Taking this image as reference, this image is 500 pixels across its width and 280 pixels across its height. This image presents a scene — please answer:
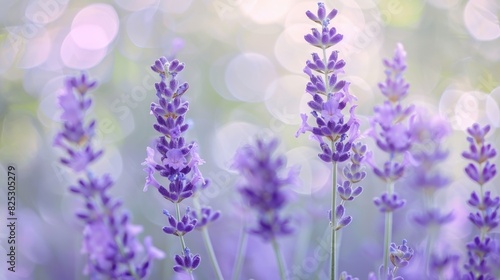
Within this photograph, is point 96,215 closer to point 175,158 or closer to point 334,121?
point 175,158

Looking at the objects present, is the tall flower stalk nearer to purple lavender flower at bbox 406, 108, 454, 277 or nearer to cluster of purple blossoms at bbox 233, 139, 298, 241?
purple lavender flower at bbox 406, 108, 454, 277

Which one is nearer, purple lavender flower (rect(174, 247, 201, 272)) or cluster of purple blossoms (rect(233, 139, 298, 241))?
cluster of purple blossoms (rect(233, 139, 298, 241))

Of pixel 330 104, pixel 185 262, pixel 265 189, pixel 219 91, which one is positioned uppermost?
pixel 219 91

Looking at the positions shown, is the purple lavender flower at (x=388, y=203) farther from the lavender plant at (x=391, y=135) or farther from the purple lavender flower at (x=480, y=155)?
the purple lavender flower at (x=480, y=155)

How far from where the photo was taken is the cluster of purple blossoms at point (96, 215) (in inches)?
25.2

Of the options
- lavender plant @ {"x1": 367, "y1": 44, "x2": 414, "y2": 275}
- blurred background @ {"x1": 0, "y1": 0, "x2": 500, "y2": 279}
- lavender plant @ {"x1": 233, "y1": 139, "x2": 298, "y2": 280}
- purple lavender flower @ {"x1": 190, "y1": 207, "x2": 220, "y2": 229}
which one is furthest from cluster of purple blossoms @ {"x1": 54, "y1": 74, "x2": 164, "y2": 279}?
blurred background @ {"x1": 0, "y1": 0, "x2": 500, "y2": 279}

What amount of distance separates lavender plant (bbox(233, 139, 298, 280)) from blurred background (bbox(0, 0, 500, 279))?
791 mm

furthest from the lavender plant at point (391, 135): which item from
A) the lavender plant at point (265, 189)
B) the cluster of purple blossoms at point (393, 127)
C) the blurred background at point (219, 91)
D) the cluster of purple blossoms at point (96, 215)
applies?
the blurred background at point (219, 91)

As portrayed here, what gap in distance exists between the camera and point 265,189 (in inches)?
A: 24.0

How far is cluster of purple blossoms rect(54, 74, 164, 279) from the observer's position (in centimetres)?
64

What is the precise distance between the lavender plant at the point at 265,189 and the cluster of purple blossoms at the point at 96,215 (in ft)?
0.37

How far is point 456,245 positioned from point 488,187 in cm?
95

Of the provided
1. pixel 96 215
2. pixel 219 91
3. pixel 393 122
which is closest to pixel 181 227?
pixel 96 215

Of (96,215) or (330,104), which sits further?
(330,104)
